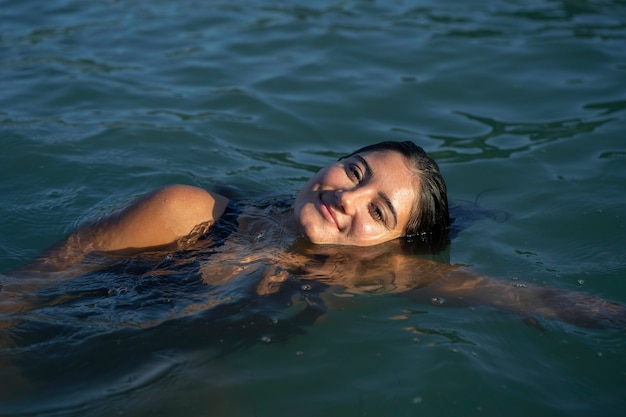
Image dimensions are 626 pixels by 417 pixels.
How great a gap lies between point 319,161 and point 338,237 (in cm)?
217

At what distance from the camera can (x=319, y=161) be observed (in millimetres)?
6824

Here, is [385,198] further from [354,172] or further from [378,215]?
[354,172]

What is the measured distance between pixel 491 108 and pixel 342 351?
4.47 metres

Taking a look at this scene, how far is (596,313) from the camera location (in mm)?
4195

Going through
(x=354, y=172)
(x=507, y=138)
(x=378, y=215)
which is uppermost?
(x=354, y=172)

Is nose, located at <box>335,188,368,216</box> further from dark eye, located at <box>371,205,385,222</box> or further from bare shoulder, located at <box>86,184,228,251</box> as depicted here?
bare shoulder, located at <box>86,184,228,251</box>

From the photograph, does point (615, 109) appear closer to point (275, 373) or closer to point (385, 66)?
point (385, 66)

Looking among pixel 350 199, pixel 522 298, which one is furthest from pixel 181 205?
pixel 522 298

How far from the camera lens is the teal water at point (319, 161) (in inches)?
150

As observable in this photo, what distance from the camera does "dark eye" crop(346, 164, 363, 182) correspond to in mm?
4753

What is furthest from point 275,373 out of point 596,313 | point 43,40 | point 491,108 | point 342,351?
point 43,40

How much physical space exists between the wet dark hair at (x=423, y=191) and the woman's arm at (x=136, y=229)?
4.05ft

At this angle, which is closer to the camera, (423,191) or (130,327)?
(130,327)

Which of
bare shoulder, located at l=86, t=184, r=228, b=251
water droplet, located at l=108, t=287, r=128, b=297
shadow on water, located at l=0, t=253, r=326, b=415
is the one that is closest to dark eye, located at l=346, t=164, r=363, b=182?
shadow on water, located at l=0, t=253, r=326, b=415
